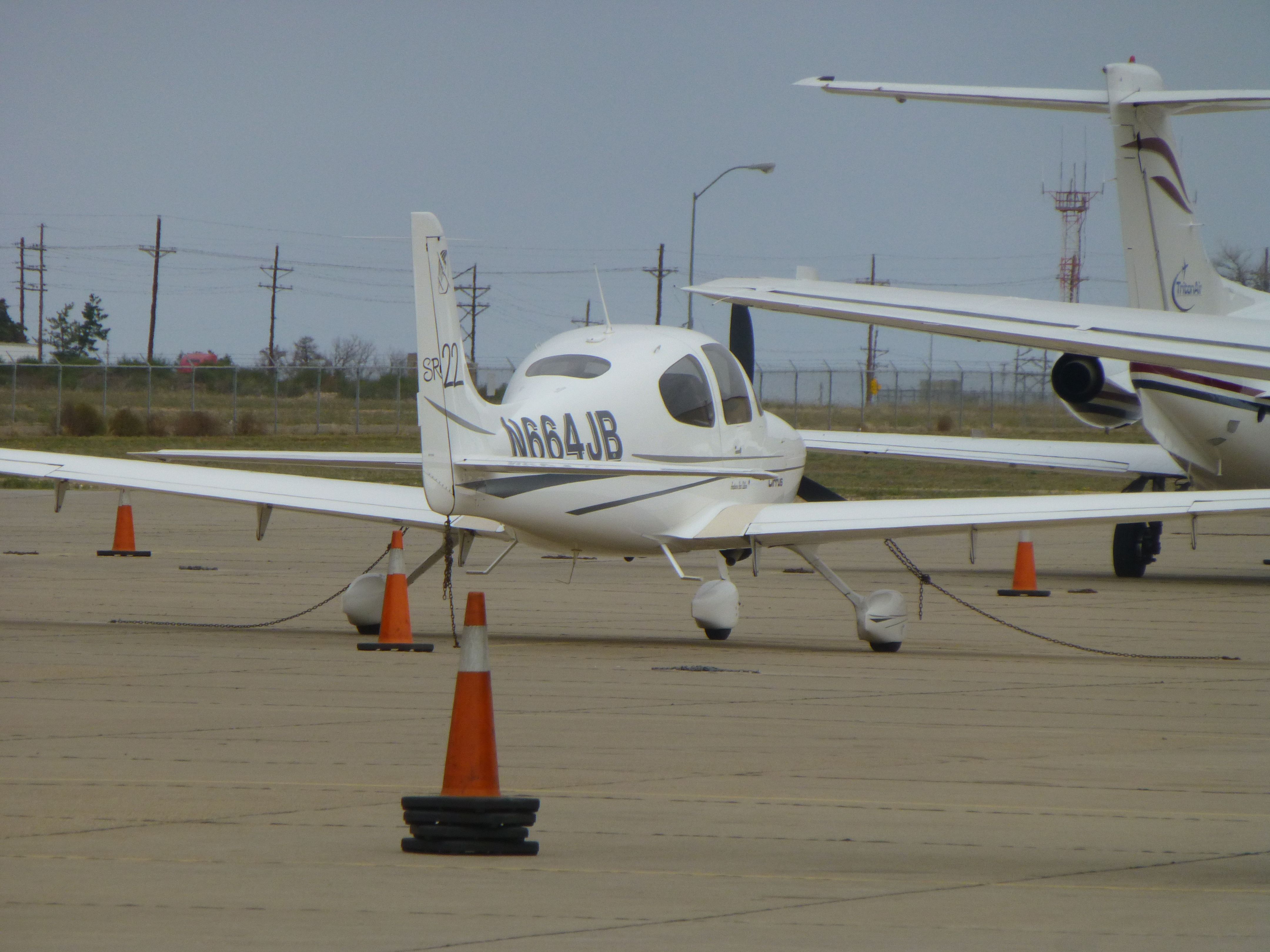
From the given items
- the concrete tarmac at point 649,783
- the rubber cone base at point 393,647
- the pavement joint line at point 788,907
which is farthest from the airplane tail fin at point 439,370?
the pavement joint line at point 788,907

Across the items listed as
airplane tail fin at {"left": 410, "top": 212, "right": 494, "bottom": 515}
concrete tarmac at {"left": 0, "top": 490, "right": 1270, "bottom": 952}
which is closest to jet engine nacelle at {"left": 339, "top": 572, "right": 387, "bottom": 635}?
concrete tarmac at {"left": 0, "top": 490, "right": 1270, "bottom": 952}

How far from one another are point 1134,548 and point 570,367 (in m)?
9.25

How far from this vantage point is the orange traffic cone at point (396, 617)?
A: 37.9 ft

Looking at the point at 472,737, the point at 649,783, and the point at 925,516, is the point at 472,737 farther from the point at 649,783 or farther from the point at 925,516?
the point at 925,516

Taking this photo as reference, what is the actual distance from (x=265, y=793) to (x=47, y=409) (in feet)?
181

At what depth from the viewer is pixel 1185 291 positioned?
18.2 metres

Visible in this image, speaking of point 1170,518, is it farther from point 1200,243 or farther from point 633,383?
point 1200,243

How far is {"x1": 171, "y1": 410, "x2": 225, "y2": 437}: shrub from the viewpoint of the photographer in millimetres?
50000

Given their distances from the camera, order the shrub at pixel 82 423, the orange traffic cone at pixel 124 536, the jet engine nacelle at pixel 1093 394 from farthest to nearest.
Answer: the shrub at pixel 82 423 < the orange traffic cone at pixel 124 536 < the jet engine nacelle at pixel 1093 394

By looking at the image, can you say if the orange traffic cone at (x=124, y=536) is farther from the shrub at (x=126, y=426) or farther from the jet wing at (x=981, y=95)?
the shrub at (x=126, y=426)

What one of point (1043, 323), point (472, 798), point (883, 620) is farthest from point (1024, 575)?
point (472, 798)

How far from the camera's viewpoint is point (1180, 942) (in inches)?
178

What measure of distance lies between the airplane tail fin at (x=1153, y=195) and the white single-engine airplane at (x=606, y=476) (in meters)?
4.91

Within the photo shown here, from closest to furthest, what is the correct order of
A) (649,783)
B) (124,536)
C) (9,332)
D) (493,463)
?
(649,783) → (493,463) → (124,536) → (9,332)
